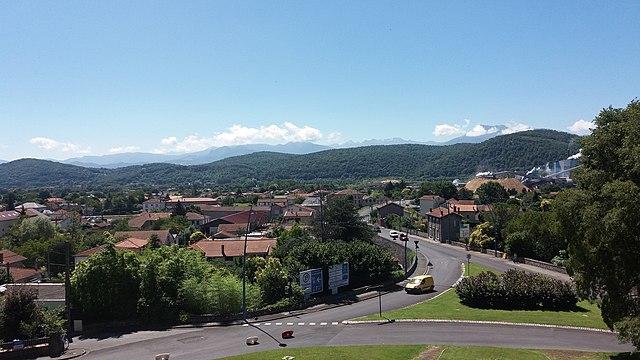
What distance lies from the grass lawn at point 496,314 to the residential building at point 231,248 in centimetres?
2351

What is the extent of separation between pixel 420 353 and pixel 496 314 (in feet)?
32.6

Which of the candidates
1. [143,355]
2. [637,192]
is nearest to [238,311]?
[143,355]

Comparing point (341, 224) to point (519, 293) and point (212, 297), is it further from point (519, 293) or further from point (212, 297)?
point (519, 293)

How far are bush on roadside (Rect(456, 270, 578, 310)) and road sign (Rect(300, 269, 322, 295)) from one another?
1109 centimetres

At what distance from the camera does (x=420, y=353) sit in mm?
25562

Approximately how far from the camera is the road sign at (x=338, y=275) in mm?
42500

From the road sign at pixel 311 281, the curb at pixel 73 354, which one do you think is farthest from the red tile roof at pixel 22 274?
the road sign at pixel 311 281

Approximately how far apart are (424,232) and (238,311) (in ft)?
219

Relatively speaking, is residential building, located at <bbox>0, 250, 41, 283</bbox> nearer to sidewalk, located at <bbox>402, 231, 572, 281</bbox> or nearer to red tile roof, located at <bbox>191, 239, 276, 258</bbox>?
red tile roof, located at <bbox>191, 239, 276, 258</bbox>

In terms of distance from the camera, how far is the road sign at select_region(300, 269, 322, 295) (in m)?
40.3

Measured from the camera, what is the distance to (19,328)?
1209 inches

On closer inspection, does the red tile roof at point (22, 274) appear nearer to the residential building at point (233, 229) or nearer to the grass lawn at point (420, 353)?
the residential building at point (233, 229)

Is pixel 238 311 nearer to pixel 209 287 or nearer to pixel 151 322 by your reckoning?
pixel 209 287

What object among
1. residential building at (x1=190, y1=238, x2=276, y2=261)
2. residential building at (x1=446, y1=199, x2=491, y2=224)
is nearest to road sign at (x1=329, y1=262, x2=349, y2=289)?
residential building at (x1=190, y1=238, x2=276, y2=261)
